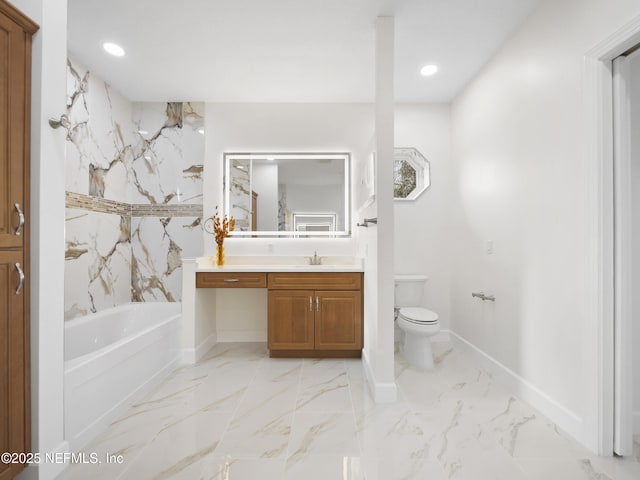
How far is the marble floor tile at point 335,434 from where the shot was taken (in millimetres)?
1431

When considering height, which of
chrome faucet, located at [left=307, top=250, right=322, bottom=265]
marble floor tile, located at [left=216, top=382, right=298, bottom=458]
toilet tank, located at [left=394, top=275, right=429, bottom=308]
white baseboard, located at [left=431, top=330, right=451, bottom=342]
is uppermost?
chrome faucet, located at [left=307, top=250, right=322, bottom=265]

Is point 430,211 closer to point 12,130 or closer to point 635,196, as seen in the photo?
point 635,196

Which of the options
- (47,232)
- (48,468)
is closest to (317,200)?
(47,232)

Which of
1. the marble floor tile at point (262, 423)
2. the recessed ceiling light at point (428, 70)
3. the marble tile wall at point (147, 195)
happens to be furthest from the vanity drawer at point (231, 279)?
the recessed ceiling light at point (428, 70)

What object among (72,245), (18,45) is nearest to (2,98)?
(18,45)

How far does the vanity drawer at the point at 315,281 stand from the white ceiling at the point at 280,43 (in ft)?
5.85

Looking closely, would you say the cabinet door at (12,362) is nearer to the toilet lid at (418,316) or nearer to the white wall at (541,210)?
the toilet lid at (418,316)

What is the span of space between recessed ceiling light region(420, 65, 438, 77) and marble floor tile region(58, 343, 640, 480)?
8.46 feet

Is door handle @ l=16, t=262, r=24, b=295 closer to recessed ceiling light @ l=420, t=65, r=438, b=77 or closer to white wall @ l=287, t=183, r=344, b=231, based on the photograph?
white wall @ l=287, t=183, r=344, b=231

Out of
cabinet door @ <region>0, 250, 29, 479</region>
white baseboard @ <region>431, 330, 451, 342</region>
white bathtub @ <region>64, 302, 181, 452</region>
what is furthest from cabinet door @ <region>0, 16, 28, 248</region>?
white baseboard @ <region>431, 330, 451, 342</region>

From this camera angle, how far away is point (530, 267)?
2070mm

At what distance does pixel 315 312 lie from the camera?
2793 millimetres

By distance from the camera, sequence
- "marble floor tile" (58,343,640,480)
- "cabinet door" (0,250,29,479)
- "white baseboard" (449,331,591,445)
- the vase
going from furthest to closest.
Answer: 1. the vase
2. "white baseboard" (449,331,591,445)
3. "marble floor tile" (58,343,640,480)
4. "cabinet door" (0,250,29,479)

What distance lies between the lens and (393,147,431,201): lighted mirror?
11.0 ft
